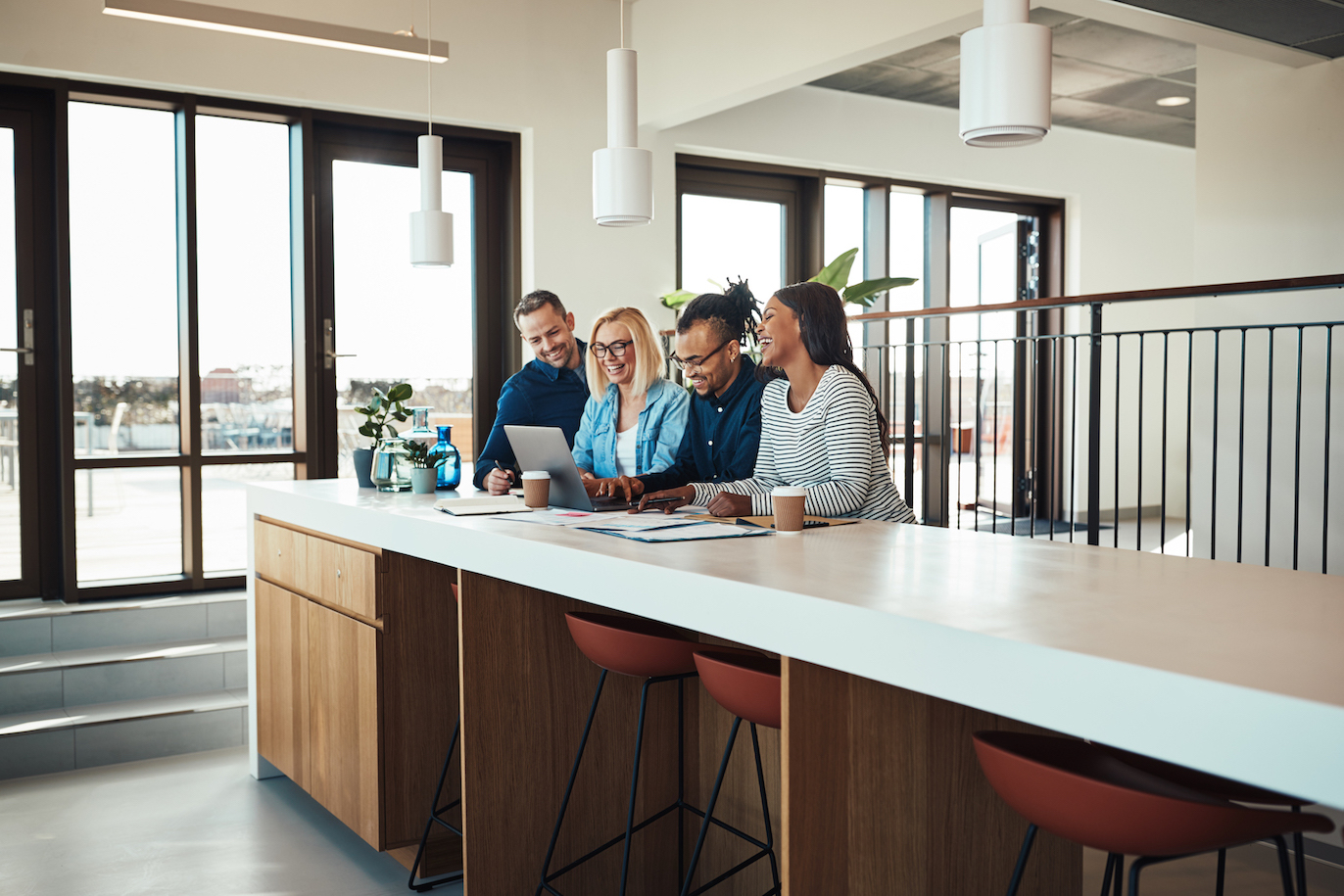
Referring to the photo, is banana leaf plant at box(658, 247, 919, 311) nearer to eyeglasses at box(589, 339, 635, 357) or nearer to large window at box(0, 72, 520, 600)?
large window at box(0, 72, 520, 600)

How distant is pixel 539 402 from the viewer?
3723 millimetres

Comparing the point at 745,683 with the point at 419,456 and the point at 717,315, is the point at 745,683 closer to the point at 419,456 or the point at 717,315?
the point at 717,315

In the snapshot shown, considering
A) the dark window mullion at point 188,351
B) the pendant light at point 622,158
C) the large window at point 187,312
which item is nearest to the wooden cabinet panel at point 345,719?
the pendant light at point 622,158

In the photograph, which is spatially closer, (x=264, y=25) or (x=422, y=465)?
(x=422, y=465)

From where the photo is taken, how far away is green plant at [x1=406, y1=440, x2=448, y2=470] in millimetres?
3145

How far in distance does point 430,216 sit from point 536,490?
1.34m

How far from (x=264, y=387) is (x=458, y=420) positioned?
2.96 ft

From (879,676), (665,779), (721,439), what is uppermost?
(721,439)

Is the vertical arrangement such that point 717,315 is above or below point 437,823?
above

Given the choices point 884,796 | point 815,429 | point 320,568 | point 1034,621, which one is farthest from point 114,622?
point 1034,621

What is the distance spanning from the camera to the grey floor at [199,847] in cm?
262

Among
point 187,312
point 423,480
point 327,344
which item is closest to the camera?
point 423,480

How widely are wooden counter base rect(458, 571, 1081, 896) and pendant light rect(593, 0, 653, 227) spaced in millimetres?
924

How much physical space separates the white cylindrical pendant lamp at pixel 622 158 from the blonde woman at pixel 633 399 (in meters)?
0.53
